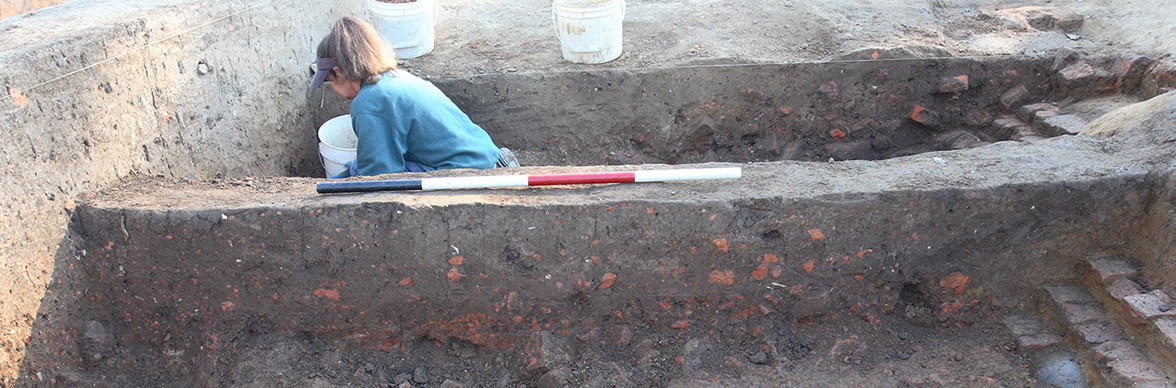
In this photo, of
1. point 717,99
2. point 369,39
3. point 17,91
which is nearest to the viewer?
point 17,91

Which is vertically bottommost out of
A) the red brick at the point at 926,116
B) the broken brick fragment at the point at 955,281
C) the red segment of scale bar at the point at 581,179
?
the red brick at the point at 926,116

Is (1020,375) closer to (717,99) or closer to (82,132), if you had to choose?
(717,99)

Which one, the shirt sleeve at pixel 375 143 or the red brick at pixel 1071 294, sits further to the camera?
the shirt sleeve at pixel 375 143

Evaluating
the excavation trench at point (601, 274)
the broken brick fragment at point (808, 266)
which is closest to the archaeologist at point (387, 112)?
the excavation trench at point (601, 274)

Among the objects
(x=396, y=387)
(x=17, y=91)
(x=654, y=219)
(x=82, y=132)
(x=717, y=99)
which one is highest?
(x=17, y=91)

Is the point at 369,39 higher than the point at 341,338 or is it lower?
higher

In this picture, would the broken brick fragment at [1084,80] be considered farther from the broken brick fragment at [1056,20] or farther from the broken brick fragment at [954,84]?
the broken brick fragment at [1056,20]

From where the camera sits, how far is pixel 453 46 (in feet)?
14.7

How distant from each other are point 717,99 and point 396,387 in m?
2.38

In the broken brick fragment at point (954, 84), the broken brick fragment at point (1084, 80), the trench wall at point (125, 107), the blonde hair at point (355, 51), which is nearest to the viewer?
the trench wall at point (125, 107)

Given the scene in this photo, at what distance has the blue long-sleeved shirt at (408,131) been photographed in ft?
9.75

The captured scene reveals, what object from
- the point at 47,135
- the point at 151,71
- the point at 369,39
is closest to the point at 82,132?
the point at 47,135

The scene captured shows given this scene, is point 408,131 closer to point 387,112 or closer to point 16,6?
Answer: point 387,112

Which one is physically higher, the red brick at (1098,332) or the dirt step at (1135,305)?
the dirt step at (1135,305)
